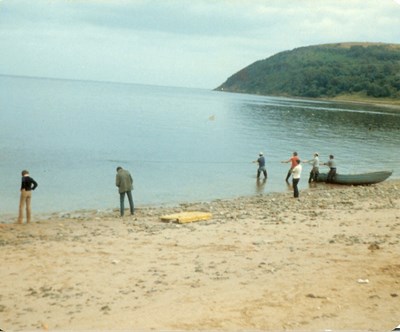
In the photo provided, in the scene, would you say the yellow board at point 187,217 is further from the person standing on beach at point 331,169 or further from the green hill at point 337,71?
the green hill at point 337,71

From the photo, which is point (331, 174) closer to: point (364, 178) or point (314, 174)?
point (314, 174)

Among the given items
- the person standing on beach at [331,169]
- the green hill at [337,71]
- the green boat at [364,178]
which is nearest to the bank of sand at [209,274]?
the green boat at [364,178]

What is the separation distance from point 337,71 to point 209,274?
12871cm

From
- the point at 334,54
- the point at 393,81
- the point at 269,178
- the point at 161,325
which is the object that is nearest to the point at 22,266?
the point at 161,325

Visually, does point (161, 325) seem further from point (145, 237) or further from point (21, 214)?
point (21, 214)

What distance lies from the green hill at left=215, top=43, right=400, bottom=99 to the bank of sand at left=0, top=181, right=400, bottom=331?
90504 mm

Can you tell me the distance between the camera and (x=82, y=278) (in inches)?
355

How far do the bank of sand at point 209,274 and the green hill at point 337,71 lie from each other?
90504mm

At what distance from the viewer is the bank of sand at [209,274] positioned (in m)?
6.72

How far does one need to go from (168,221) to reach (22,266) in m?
6.33

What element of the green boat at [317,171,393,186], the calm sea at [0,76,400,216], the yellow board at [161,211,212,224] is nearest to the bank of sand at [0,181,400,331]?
the yellow board at [161,211,212,224]

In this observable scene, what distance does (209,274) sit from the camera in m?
9.11

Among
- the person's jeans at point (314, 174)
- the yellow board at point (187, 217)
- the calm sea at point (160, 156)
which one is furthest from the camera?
the person's jeans at point (314, 174)

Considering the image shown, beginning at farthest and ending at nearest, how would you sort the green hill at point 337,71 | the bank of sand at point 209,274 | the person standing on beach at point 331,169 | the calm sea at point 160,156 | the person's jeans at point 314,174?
the green hill at point 337,71, the person's jeans at point 314,174, the person standing on beach at point 331,169, the calm sea at point 160,156, the bank of sand at point 209,274
